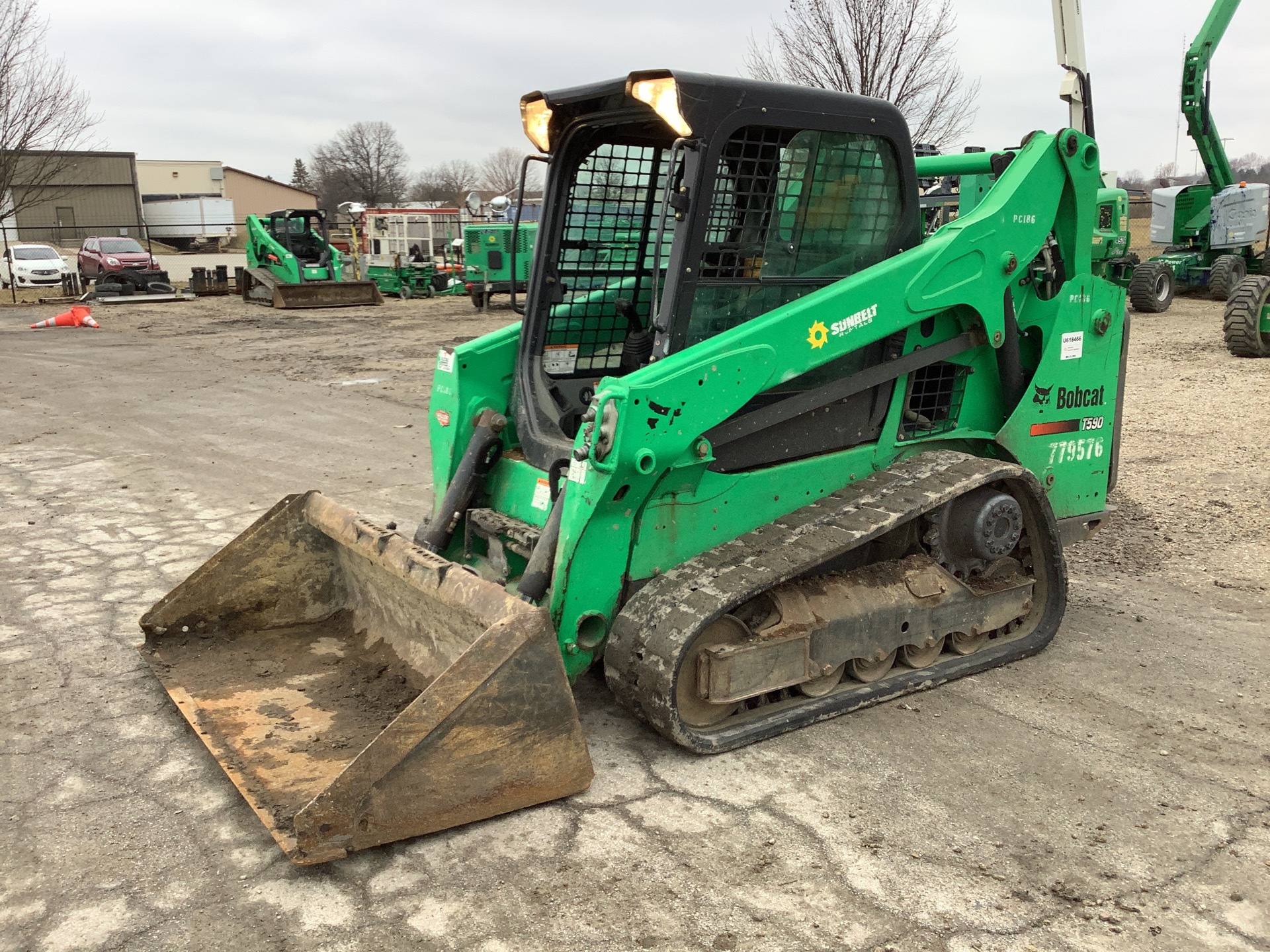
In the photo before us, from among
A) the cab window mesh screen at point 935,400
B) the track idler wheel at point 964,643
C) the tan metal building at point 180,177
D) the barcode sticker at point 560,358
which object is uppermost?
the tan metal building at point 180,177

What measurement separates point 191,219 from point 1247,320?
4817 centimetres

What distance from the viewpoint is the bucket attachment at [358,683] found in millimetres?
3086

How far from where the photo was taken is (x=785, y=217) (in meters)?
4.09

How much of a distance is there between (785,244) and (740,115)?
53 cm

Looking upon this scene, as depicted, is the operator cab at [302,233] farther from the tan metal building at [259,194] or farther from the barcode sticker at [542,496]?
the tan metal building at [259,194]

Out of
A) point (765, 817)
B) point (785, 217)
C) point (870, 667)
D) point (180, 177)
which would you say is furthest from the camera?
point (180, 177)

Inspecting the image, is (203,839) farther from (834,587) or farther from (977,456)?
(977,456)

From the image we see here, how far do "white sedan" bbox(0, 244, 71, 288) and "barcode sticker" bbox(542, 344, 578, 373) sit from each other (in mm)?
27611

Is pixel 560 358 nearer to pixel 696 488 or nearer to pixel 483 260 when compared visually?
pixel 696 488

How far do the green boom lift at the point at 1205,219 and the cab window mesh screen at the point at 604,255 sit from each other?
15883 millimetres

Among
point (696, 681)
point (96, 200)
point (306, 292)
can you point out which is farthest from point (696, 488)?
point (96, 200)

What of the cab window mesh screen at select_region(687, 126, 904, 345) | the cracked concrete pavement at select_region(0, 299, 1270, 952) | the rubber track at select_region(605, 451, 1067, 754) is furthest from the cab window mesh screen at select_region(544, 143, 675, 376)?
the cracked concrete pavement at select_region(0, 299, 1270, 952)

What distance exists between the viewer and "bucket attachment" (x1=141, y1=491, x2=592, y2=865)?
3.09 meters

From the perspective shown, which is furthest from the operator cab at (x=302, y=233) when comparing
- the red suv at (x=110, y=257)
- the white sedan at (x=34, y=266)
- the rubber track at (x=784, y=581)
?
the rubber track at (x=784, y=581)
